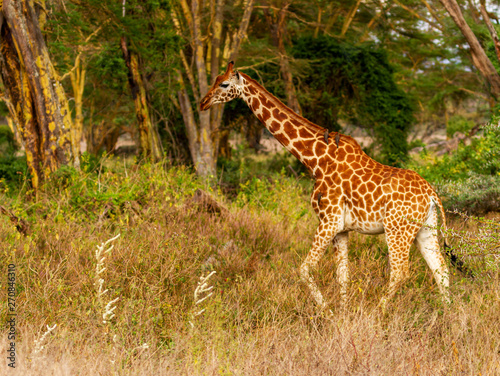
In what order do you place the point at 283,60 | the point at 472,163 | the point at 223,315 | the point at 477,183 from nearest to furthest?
1. the point at 223,315
2. the point at 477,183
3. the point at 472,163
4. the point at 283,60

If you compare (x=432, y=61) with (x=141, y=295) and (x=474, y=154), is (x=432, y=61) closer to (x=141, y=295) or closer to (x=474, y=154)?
(x=474, y=154)

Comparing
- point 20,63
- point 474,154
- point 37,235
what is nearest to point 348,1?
point 474,154

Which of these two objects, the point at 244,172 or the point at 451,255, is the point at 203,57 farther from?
the point at 451,255

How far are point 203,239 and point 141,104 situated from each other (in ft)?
24.0

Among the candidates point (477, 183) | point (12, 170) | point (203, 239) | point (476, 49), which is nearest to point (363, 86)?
point (476, 49)

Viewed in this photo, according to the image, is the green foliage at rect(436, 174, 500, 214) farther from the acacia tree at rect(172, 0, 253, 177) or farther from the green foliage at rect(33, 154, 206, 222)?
the acacia tree at rect(172, 0, 253, 177)

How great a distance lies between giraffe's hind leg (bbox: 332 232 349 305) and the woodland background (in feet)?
0.36

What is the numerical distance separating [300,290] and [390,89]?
11.1 m

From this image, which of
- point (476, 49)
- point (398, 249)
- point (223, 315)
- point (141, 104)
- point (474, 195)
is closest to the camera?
point (223, 315)

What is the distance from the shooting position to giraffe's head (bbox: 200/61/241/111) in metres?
4.93

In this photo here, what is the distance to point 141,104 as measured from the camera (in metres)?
11.9

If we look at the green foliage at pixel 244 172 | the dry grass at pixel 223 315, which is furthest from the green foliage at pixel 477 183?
the green foliage at pixel 244 172

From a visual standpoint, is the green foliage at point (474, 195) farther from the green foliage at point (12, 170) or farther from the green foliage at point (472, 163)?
the green foliage at point (12, 170)

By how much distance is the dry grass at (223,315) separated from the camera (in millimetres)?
3264
